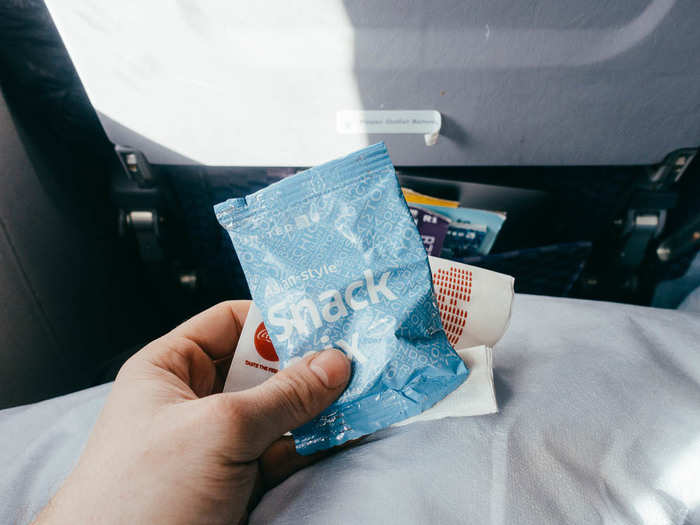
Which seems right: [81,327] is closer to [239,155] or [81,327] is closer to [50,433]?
[50,433]

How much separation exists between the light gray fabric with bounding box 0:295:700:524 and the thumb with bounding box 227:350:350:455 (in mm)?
64

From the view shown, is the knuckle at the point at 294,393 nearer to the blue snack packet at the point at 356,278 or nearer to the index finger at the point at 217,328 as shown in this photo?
the blue snack packet at the point at 356,278

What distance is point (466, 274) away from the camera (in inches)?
19.2

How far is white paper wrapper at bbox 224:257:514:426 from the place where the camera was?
0.42 metres

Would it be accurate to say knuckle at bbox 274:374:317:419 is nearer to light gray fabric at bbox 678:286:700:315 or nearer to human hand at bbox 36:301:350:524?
human hand at bbox 36:301:350:524

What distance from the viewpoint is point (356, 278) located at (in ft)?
1.31

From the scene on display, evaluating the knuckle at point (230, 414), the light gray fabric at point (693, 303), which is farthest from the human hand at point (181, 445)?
the light gray fabric at point (693, 303)

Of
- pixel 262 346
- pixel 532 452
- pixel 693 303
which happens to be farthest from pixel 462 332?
pixel 693 303

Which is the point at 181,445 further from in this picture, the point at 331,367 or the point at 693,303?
the point at 693,303

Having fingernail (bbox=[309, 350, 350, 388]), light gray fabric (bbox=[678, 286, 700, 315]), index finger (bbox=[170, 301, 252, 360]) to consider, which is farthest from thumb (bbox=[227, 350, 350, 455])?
light gray fabric (bbox=[678, 286, 700, 315])

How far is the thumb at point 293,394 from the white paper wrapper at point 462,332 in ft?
0.29

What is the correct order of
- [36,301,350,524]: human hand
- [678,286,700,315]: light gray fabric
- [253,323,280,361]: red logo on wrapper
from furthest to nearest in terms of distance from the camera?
[678,286,700,315]: light gray fabric, [253,323,280,361]: red logo on wrapper, [36,301,350,524]: human hand

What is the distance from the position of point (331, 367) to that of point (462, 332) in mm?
167

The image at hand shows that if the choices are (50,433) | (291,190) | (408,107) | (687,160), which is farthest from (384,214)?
(687,160)
